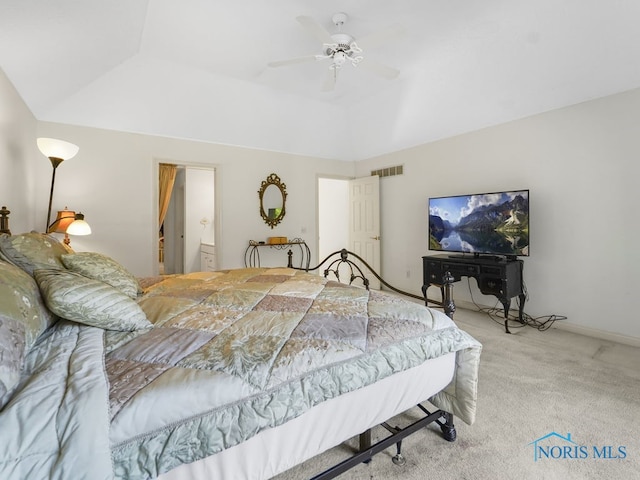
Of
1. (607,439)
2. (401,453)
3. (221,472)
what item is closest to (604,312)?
(607,439)

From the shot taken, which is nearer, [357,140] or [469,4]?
[469,4]

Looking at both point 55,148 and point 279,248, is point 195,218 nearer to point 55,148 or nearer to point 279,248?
point 279,248

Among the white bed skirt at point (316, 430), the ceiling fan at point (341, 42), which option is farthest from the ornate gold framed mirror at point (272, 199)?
the white bed skirt at point (316, 430)

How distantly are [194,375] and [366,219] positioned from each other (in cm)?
510

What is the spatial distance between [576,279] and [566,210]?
789mm

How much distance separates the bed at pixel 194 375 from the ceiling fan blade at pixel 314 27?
2114 mm

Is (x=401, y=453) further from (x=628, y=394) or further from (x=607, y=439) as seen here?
(x=628, y=394)

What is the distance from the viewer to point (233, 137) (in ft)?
15.7

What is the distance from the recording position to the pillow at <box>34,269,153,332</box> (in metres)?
1.24

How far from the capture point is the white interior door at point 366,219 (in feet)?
18.6

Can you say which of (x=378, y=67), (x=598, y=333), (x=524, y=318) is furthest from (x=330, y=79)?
(x=598, y=333)

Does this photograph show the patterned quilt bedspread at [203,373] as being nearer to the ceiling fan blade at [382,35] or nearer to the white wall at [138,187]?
the ceiling fan blade at [382,35]

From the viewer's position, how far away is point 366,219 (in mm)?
5859

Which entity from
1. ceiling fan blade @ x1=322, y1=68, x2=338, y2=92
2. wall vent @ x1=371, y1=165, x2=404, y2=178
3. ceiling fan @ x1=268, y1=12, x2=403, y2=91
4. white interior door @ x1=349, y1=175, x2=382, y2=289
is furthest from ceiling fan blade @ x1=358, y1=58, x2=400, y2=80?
white interior door @ x1=349, y1=175, x2=382, y2=289
